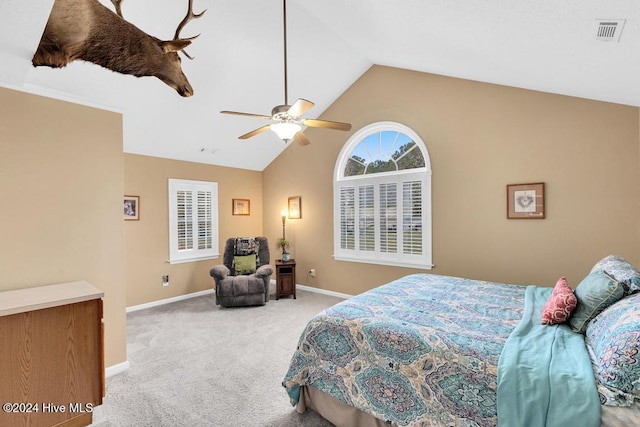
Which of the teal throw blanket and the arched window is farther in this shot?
the arched window

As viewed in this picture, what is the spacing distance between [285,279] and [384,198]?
2.20 metres

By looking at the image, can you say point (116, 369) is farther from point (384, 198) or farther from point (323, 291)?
point (384, 198)

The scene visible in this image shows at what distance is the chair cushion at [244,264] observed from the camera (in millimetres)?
5043

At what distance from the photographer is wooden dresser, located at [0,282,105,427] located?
1.85 m

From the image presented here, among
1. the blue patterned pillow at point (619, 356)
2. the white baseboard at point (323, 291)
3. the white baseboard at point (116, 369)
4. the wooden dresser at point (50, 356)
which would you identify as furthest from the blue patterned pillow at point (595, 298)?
the white baseboard at point (116, 369)

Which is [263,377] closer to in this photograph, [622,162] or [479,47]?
[479,47]

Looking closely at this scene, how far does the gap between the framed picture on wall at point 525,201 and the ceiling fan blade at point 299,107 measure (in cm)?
275

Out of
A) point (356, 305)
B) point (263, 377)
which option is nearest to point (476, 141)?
point (356, 305)

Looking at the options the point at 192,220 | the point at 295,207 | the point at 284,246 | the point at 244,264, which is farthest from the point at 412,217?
the point at 192,220

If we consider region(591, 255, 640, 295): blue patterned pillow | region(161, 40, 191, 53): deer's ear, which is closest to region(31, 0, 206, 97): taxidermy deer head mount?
region(161, 40, 191, 53): deer's ear

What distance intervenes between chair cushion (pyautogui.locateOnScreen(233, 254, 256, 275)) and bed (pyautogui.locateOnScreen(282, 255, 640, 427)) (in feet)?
10.0

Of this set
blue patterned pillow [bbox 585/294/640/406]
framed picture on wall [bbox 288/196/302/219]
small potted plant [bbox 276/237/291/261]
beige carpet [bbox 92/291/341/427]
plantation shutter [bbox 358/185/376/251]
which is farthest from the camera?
framed picture on wall [bbox 288/196/302/219]

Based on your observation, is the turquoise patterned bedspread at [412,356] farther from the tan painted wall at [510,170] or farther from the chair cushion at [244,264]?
the chair cushion at [244,264]

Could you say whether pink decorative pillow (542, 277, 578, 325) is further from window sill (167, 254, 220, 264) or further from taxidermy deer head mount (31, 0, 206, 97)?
window sill (167, 254, 220, 264)
